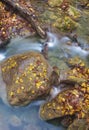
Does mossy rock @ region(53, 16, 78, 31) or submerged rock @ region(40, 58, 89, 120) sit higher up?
mossy rock @ region(53, 16, 78, 31)

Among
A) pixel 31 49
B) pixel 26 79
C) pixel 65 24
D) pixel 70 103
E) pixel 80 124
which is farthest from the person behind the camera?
pixel 65 24

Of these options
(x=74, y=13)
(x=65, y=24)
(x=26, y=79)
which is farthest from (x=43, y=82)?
(x=74, y=13)

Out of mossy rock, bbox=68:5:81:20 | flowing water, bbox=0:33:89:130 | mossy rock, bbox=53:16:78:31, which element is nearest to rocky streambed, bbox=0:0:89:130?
flowing water, bbox=0:33:89:130

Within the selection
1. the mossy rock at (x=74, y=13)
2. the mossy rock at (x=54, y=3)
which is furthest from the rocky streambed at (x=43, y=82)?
the mossy rock at (x=54, y=3)

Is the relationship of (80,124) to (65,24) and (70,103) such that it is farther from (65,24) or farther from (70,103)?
(65,24)

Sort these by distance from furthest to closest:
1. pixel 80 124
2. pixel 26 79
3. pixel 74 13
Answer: pixel 74 13 → pixel 26 79 → pixel 80 124

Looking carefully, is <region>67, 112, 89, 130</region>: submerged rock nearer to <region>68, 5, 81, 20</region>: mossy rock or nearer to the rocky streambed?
the rocky streambed

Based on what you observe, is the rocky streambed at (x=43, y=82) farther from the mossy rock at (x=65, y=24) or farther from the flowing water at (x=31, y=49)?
the mossy rock at (x=65, y=24)
